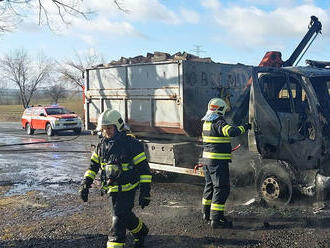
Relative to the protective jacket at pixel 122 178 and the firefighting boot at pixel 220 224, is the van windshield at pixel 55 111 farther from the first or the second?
→ the protective jacket at pixel 122 178

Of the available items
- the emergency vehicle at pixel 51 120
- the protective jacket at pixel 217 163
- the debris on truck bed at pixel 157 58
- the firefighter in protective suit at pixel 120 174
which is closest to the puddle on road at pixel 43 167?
the debris on truck bed at pixel 157 58

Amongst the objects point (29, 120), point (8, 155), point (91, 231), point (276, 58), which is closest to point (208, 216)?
point (91, 231)

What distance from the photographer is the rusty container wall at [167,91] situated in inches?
309

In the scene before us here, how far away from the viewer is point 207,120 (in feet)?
19.2

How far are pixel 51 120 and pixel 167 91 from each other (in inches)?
596

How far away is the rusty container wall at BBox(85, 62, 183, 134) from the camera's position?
7.98 m

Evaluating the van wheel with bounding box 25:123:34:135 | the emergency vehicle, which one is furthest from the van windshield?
the van wheel with bounding box 25:123:34:135

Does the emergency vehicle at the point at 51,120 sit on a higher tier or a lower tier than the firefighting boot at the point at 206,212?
higher

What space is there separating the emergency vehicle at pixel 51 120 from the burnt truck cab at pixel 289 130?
1675cm

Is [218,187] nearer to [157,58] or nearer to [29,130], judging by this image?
[157,58]

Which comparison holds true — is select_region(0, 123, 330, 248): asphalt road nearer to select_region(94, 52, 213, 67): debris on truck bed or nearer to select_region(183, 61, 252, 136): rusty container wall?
select_region(183, 61, 252, 136): rusty container wall

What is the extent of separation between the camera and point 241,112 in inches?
276

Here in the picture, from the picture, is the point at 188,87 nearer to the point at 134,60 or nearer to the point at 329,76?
the point at 134,60

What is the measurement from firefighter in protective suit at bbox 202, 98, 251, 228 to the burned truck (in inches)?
30.8
